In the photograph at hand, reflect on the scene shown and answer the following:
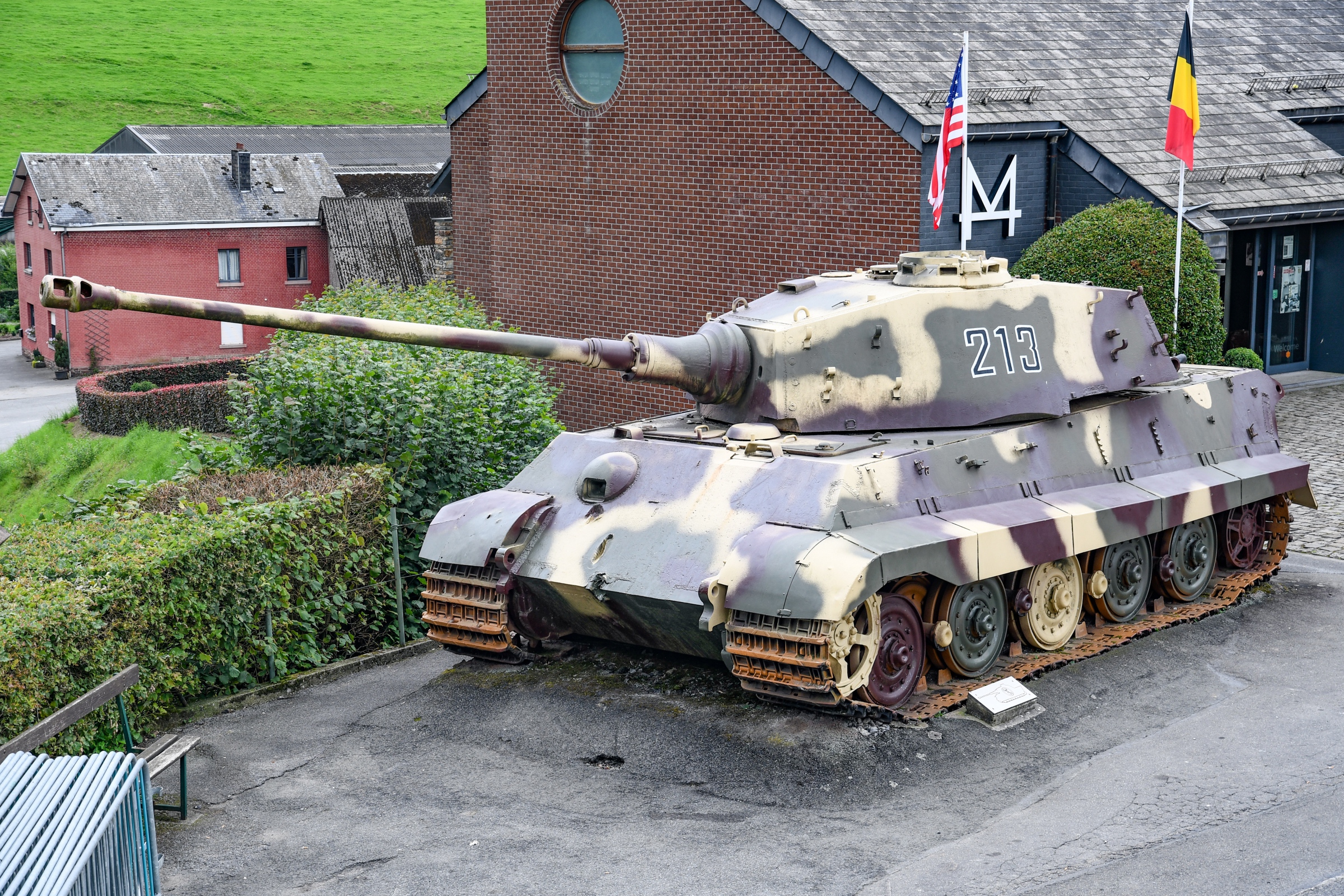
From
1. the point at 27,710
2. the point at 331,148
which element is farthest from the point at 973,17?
the point at 331,148

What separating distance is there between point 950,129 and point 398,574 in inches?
296

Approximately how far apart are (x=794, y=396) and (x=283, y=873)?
15.7 feet

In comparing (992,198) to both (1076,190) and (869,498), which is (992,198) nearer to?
(1076,190)

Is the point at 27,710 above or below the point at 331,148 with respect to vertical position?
below

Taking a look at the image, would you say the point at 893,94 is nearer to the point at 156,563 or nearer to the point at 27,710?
the point at 156,563

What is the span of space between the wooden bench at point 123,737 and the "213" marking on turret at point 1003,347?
5992 millimetres

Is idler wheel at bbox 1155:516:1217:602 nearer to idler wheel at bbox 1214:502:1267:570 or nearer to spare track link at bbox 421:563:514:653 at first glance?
idler wheel at bbox 1214:502:1267:570

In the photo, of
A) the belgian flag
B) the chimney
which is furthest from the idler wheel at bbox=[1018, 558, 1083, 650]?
the chimney

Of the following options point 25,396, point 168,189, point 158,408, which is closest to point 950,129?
point 158,408

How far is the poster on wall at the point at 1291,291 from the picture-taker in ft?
73.5

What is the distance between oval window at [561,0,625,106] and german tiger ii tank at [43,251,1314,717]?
30.6 feet

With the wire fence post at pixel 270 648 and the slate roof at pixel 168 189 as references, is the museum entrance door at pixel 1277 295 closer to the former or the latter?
the wire fence post at pixel 270 648

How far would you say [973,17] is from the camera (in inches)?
778

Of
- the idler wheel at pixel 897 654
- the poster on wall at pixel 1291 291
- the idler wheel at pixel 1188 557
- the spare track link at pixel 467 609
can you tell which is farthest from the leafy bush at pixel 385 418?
the poster on wall at pixel 1291 291
